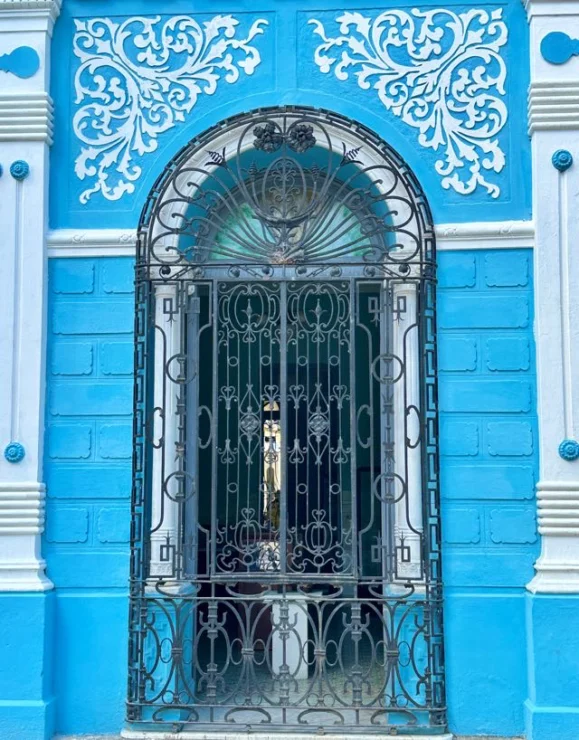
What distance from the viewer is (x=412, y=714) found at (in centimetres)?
540

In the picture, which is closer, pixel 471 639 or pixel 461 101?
pixel 471 639

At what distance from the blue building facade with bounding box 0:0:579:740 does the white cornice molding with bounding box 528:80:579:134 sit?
0.5 inches

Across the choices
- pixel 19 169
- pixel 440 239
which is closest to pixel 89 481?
pixel 19 169

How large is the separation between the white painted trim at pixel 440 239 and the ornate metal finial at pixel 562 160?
376mm

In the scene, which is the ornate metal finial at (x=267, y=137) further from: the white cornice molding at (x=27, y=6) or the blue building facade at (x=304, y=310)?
the white cornice molding at (x=27, y=6)

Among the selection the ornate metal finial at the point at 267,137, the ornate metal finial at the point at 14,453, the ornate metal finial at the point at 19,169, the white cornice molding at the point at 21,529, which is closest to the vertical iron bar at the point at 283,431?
the ornate metal finial at the point at 267,137

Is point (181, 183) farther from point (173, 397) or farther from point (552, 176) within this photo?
point (552, 176)

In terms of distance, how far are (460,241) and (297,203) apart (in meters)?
1.12

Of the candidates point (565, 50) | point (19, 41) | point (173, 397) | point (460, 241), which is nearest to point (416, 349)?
point (460, 241)

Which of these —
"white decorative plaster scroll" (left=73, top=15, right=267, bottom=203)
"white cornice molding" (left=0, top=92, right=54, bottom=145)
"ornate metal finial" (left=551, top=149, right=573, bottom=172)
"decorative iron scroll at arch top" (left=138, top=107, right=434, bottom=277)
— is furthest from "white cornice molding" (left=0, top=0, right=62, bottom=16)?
"ornate metal finial" (left=551, top=149, right=573, bottom=172)

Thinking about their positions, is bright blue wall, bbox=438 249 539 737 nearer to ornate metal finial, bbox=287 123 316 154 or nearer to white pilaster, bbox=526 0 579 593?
white pilaster, bbox=526 0 579 593

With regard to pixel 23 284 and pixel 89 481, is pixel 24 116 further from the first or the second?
pixel 89 481

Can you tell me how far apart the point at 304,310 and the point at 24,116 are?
7.12 ft

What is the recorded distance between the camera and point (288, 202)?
6.11m
